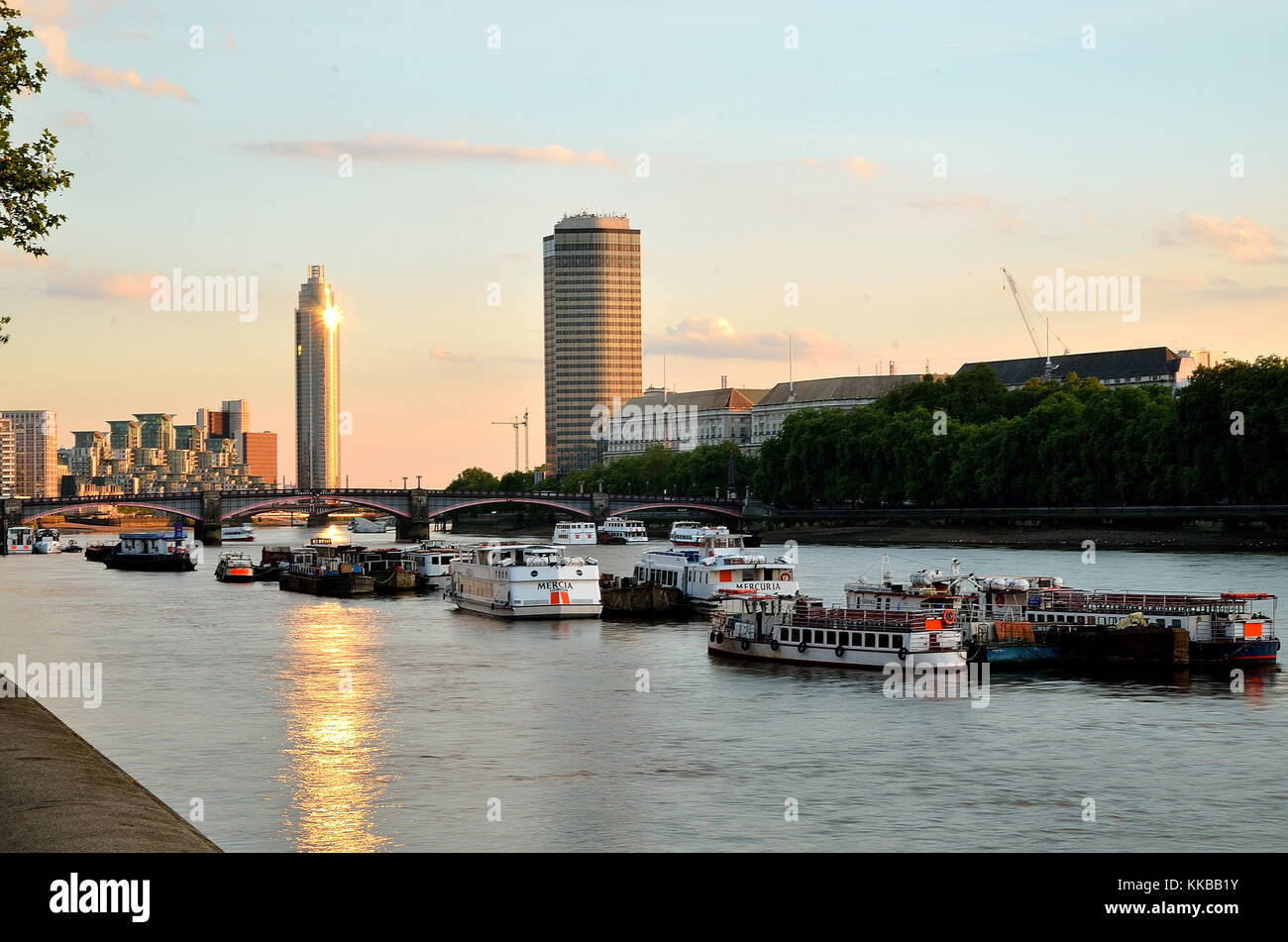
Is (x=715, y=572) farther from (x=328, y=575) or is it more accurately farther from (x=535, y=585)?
(x=328, y=575)

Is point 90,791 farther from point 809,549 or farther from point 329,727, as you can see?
point 809,549

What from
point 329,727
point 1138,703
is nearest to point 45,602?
point 329,727

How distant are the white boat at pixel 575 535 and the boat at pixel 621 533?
3754 mm

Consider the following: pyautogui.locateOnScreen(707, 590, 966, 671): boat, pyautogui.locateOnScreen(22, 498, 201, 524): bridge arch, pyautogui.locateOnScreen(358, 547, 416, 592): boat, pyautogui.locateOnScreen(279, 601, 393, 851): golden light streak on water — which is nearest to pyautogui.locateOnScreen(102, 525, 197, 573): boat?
pyautogui.locateOnScreen(358, 547, 416, 592): boat

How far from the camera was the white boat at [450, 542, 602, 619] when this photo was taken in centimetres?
7806

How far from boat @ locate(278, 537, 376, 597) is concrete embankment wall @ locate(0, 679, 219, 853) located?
70.7 m

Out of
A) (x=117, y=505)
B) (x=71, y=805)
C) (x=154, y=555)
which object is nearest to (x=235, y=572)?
(x=154, y=555)

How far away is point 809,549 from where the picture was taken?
15500 cm

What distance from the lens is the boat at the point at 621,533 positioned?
187m

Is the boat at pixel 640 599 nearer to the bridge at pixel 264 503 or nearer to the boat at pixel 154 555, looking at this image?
the boat at pixel 154 555

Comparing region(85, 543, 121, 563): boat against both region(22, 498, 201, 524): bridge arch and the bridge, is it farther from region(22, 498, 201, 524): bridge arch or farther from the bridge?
the bridge

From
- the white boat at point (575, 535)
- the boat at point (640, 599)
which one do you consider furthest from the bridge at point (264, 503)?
the boat at point (640, 599)
